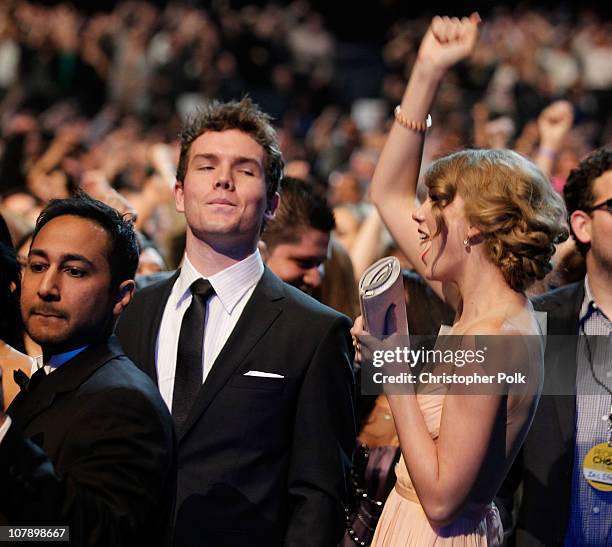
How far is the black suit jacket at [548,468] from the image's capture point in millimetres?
2863

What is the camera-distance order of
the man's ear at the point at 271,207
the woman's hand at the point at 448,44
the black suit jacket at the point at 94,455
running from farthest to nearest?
1. the man's ear at the point at 271,207
2. the woman's hand at the point at 448,44
3. the black suit jacket at the point at 94,455

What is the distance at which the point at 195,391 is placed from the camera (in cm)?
273

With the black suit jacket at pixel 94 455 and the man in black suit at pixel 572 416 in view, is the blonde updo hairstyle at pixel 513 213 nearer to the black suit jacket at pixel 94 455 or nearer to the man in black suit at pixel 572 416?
the man in black suit at pixel 572 416

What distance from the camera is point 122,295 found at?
88.0 inches

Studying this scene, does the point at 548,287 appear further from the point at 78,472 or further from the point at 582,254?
the point at 78,472

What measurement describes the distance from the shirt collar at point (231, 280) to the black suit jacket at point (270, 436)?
0.23 ft

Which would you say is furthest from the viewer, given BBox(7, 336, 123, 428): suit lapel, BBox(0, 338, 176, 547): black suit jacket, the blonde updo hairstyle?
the blonde updo hairstyle

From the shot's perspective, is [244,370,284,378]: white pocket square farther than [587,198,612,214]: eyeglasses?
No

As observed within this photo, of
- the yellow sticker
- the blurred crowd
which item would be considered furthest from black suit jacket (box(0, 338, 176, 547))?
the blurred crowd

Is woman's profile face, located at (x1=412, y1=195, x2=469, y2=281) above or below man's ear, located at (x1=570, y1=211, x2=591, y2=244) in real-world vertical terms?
below

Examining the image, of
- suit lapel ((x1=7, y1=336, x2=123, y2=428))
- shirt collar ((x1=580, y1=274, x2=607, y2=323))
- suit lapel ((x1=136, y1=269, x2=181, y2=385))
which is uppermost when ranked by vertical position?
shirt collar ((x1=580, y1=274, x2=607, y2=323))

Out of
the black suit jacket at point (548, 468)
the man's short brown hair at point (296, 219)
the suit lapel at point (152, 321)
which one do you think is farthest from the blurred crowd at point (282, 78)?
the black suit jacket at point (548, 468)

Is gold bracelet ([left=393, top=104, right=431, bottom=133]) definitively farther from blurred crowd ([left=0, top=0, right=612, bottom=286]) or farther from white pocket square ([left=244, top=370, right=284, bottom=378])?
blurred crowd ([left=0, top=0, right=612, bottom=286])

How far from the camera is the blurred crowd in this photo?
11.1 m
